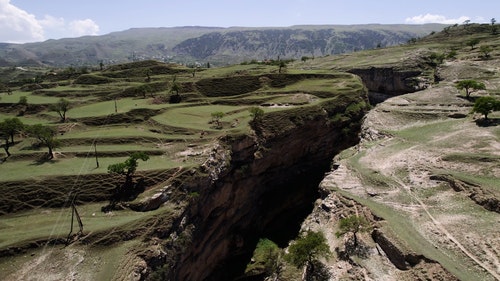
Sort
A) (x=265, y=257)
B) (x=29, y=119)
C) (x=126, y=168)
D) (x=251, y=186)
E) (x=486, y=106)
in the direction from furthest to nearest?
(x=29, y=119) → (x=251, y=186) → (x=486, y=106) → (x=265, y=257) → (x=126, y=168)

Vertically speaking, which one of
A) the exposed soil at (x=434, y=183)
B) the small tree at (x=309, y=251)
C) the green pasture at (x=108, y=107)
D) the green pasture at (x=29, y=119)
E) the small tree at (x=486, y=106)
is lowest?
the small tree at (x=309, y=251)

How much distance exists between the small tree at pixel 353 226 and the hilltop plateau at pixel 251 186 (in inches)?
14.0

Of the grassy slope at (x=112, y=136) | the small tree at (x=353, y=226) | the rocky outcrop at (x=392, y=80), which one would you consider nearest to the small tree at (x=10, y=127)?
the grassy slope at (x=112, y=136)

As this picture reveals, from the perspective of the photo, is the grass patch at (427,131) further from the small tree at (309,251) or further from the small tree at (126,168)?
the small tree at (126,168)

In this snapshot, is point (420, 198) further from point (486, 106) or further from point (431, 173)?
point (486, 106)

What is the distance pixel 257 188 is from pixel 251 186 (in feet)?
→ 5.72

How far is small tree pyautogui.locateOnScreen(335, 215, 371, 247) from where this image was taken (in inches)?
1158

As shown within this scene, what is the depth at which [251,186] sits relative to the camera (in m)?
50.0

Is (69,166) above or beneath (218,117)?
beneath

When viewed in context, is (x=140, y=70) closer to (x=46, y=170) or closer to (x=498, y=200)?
(x=46, y=170)

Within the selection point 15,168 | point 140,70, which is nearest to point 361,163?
point 15,168

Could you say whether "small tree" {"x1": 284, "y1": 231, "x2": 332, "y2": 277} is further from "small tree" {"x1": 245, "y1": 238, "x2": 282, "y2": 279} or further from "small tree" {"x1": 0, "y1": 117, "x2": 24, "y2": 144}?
"small tree" {"x1": 0, "y1": 117, "x2": 24, "y2": 144}

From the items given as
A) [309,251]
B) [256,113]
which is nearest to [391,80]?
[256,113]

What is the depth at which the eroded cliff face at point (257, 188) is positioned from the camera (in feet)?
131
